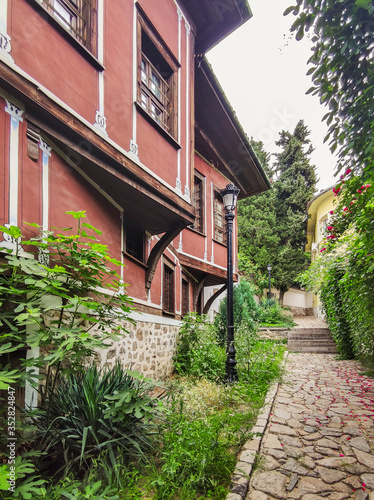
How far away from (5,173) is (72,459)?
233 centimetres

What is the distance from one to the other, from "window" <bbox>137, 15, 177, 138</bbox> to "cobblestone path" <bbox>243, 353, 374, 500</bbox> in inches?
177

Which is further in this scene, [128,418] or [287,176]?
[287,176]

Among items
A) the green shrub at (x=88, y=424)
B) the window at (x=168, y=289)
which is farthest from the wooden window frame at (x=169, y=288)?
the green shrub at (x=88, y=424)

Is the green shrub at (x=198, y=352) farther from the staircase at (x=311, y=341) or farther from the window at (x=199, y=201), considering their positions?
the staircase at (x=311, y=341)

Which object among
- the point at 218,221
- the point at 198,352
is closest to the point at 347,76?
the point at 198,352

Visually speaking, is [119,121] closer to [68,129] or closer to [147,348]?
[68,129]

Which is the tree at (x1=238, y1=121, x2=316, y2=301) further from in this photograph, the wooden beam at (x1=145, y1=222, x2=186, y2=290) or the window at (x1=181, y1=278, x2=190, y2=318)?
A: the wooden beam at (x1=145, y1=222, x2=186, y2=290)

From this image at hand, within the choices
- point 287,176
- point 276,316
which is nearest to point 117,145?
point 276,316

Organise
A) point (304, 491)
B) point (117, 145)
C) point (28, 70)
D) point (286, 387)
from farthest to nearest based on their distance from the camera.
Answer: point (286, 387), point (117, 145), point (28, 70), point (304, 491)

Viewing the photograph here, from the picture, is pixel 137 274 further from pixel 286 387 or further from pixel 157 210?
pixel 286 387

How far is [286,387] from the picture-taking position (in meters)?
5.27

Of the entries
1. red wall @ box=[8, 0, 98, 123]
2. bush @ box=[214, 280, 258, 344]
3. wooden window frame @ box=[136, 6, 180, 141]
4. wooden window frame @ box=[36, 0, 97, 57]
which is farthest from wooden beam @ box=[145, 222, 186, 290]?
bush @ box=[214, 280, 258, 344]

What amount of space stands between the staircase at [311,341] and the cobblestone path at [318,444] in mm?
4003

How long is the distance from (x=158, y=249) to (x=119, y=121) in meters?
2.17
